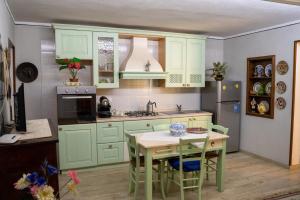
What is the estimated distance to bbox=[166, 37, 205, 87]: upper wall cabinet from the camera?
471 centimetres

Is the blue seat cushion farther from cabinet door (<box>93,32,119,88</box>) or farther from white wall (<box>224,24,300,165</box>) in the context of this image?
white wall (<box>224,24,300,165</box>)

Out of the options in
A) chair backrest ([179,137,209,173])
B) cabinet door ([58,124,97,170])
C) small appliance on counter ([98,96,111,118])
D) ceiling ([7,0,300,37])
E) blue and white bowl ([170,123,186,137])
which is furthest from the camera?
small appliance on counter ([98,96,111,118])

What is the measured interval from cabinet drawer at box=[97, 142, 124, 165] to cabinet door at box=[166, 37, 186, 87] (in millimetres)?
1525

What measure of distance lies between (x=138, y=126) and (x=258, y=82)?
2.54 m

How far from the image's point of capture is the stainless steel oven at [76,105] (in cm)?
388

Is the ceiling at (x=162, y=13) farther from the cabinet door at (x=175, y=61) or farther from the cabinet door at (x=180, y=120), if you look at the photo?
the cabinet door at (x=180, y=120)

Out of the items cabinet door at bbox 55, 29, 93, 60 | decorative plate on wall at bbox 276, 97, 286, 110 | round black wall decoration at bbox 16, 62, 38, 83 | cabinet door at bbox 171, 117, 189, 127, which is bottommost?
cabinet door at bbox 171, 117, 189, 127

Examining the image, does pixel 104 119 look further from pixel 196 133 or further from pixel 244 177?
pixel 244 177

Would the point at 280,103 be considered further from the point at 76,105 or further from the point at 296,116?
the point at 76,105

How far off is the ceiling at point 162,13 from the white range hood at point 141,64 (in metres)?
0.35

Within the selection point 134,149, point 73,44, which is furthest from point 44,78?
point 134,149

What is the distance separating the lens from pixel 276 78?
426cm

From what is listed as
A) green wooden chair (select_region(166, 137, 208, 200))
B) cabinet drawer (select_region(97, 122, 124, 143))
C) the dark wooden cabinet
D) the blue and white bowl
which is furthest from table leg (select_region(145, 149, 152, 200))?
cabinet drawer (select_region(97, 122, 124, 143))

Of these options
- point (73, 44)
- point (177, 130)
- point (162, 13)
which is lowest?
point (177, 130)
